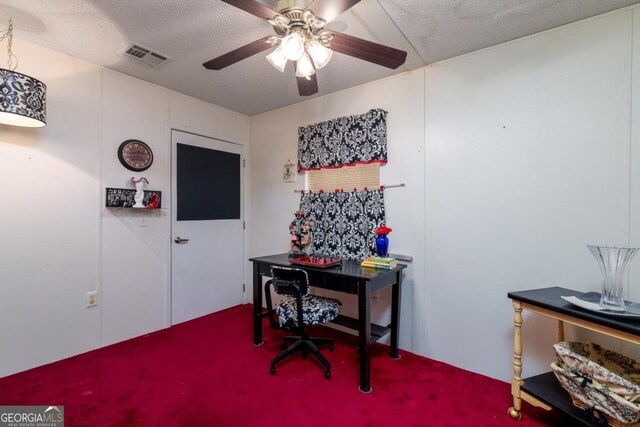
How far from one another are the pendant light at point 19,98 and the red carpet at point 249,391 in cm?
189

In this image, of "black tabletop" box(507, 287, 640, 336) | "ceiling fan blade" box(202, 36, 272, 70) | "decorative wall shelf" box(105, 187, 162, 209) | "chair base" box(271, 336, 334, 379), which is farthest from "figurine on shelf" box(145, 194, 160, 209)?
"black tabletop" box(507, 287, 640, 336)

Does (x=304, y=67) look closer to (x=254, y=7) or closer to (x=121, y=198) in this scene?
(x=254, y=7)

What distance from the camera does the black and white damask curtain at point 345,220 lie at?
8.92 feet

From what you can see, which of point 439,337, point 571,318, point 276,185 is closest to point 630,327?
point 571,318

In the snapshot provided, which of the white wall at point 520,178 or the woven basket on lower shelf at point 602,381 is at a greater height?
the white wall at point 520,178

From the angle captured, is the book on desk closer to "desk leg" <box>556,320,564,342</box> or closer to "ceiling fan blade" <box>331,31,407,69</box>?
"desk leg" <box>556,320,564,342</box>

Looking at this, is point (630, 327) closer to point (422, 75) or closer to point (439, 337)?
point (439, 337)

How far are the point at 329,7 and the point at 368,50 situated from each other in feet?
1.15

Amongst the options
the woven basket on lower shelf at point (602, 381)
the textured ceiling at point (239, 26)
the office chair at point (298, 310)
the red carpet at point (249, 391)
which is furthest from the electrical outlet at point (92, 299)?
the woven basket on lower shelf at point (602, 381)

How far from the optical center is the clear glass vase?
4.88 ft

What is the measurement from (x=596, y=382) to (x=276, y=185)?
3144mm

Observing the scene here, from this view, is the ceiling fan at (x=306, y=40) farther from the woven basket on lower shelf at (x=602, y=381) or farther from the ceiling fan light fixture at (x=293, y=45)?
the woven basket on lower shelf at (x=602, y=381)

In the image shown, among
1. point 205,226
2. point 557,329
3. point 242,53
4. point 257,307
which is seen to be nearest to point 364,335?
Result: point 257,307

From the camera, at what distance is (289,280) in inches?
86.7
